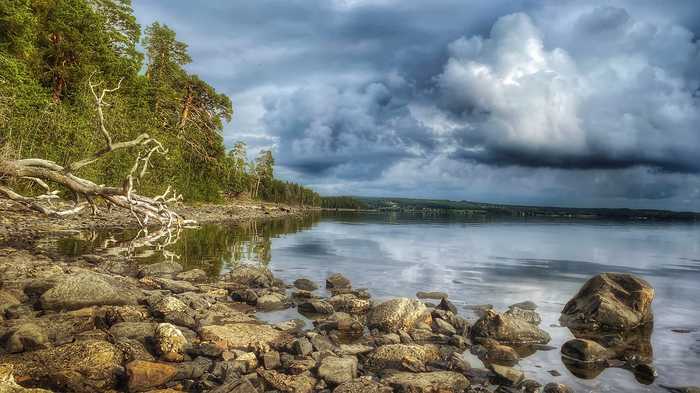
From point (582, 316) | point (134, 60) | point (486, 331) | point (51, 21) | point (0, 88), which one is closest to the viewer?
point (486, 331)

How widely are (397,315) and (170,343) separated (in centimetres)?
577

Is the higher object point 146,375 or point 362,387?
point 146,375

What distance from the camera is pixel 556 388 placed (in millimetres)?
8234

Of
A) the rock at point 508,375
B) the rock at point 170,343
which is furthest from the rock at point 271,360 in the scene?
the rock at point 508,375

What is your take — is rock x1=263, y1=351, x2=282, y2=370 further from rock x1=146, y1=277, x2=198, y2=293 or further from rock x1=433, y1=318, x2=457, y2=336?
rock x1=146, y1=277, x2=198, y2=293

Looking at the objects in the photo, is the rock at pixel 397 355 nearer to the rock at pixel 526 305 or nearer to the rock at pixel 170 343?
the rock at pixel 170 343

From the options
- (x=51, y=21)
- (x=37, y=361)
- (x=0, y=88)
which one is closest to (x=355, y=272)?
(x=37, y=361)

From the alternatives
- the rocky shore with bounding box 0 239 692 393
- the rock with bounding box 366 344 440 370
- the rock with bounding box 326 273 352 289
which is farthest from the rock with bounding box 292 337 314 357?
the rock with bounding box 326 273 352 289

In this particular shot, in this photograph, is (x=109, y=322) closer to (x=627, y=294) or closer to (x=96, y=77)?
(x=627, y=294)

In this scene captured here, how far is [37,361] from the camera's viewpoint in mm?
7316

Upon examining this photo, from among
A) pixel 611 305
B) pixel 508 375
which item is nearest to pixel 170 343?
pixel 508 375

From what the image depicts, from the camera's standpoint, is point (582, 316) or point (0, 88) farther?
point (0, 88)

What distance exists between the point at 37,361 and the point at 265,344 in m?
3.95

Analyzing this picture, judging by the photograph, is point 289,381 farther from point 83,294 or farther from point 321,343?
point 83,294
